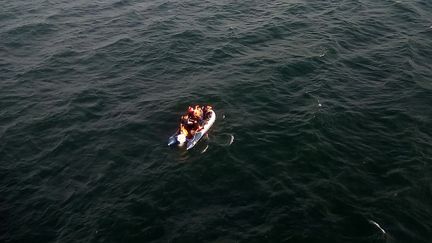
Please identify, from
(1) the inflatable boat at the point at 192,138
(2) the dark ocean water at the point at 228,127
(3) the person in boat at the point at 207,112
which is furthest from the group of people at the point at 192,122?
(2) the dark ocean water at the point at 228,127

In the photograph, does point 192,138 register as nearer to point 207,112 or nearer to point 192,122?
point 192,122

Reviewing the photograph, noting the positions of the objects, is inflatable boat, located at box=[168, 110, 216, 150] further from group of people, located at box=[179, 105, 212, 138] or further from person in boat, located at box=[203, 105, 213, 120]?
person in boat, located at box=[203, 105, 213, 120]

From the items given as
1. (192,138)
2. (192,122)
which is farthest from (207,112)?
(192,138)

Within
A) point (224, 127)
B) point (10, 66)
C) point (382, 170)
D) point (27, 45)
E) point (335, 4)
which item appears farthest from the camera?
point (335, 4)

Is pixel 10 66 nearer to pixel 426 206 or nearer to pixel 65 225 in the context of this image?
pixel 65 225

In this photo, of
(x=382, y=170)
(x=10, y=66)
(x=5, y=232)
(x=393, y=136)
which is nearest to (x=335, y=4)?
(x=393, y=136)

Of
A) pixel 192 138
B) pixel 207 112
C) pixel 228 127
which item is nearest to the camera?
pixel 192 138

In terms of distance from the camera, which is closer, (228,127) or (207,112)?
(228,127)

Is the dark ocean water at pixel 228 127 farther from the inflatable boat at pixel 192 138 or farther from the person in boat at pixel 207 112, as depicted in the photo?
the person in boat at pixel 207 112
